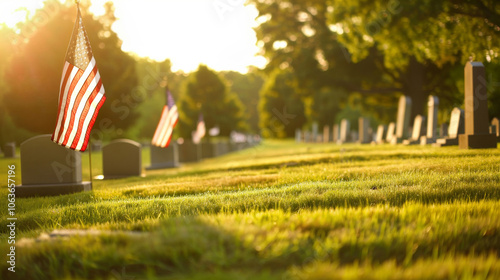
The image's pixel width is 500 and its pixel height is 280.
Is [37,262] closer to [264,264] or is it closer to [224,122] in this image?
[264,264]

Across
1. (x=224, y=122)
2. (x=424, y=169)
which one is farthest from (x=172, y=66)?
(x=424, y=169)

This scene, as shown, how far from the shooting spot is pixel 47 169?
32.8 ft

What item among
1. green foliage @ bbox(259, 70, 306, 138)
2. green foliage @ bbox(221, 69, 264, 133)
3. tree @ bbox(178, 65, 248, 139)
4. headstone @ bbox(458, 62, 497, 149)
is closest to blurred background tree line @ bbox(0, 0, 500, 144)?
headstone @ bbox(458, 62, 497, 149)

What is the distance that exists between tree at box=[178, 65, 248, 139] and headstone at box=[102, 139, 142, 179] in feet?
143

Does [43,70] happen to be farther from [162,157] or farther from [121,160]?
[121,160]

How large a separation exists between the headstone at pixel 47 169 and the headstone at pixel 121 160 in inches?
191

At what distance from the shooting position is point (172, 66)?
102 metres

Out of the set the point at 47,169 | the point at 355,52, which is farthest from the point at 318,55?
the point at 47,169

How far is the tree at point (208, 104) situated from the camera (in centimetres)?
5897

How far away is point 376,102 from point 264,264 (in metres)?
36.7

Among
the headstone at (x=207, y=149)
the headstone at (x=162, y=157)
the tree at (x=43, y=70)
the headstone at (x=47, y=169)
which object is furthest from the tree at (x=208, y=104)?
the headstone at (x=47, y=169)

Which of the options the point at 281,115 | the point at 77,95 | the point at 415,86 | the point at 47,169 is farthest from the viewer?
the point at 281,115

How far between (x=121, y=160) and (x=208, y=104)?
45.0 m

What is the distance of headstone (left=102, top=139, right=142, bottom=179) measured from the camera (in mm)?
14906
